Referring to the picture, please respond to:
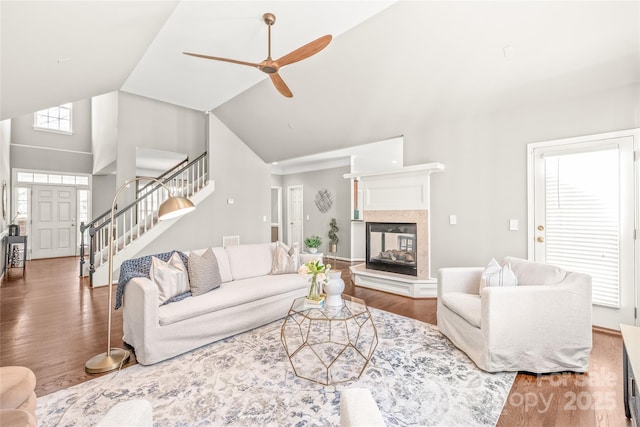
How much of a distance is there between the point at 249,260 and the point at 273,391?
1916 millimetres

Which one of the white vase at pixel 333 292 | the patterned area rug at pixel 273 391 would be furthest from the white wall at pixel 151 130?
the white vase at pixel 333 292

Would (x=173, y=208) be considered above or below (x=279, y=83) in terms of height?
below

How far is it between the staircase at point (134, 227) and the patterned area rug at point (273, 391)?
3.33 meters

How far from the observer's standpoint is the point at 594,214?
3.14 metres

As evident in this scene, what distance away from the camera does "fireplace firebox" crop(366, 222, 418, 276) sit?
180 inches

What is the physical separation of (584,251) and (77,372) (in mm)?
5007

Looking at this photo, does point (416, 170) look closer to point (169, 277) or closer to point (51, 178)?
point (169, 277)

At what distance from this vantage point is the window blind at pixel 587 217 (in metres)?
3.05

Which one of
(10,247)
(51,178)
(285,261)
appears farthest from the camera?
(51,178)

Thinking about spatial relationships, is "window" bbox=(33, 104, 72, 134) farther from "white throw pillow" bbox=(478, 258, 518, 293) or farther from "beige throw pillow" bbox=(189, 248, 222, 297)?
"white throw pillow" bbox=(478, 258, 518, 293)

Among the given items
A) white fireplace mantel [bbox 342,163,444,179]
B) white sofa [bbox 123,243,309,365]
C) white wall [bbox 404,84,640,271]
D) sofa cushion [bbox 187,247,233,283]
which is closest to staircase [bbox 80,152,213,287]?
sofa cushion [bbox 187,247,233,283]

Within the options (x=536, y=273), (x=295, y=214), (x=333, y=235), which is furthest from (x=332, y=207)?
(x=536, y=273)

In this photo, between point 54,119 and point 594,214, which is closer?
point 594,214

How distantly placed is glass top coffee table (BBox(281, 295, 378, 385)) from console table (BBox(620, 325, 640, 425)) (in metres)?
1.43
